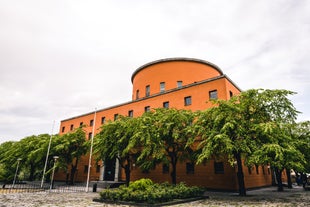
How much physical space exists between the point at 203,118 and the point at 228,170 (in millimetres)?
7076

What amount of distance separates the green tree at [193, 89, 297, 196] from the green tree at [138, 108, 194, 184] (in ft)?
7.43

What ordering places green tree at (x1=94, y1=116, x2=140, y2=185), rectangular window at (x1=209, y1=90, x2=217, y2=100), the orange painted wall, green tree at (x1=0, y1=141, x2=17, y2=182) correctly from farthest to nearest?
1. green tree at (x1=0, y1=141, x2=17, y2=182)
2. the orange painted wall
3. rectangular window at (x1=209, y1=90, x2=217, y2=100)
4. green tree at (x1=94, y1=116, x2=140, y2=185)

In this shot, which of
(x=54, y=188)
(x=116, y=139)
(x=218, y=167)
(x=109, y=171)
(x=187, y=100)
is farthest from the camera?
(x=109, y=171)

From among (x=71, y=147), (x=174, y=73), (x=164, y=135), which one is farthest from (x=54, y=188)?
(x=174, y=73)

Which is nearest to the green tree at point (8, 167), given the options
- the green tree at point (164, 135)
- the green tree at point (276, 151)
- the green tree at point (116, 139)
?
the green tree at point (116, 139)

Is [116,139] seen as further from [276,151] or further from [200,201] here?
[276,151]

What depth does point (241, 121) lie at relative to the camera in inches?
656

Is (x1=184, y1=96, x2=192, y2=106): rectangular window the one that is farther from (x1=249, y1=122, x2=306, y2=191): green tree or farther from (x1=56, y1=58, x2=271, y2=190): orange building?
(x1=249, y1=122, x2=306, y2=191): green tree

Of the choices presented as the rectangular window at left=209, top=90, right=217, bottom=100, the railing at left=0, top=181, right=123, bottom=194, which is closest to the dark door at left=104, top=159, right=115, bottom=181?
the railing at left=0, top=181, right=123, bottom=194

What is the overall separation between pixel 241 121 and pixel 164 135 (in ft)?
23.8

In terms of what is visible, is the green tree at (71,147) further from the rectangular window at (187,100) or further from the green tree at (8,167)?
the rectangular window at (187,100)

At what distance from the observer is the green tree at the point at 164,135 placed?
19703mm

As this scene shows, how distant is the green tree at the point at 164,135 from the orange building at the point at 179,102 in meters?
3.23

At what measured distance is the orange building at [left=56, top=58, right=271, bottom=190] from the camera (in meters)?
22.7
